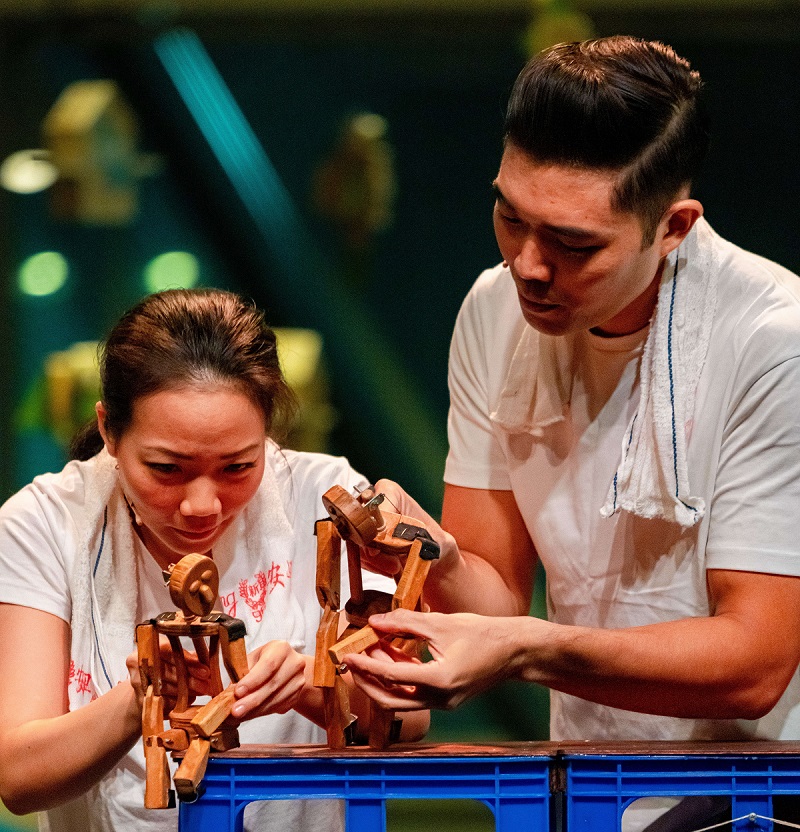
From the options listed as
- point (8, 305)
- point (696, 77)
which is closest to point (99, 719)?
point (696, 77)

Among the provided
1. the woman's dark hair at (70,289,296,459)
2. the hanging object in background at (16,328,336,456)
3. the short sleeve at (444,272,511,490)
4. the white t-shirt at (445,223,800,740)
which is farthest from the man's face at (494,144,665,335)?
the hanging object in background at (16,328,336,456)

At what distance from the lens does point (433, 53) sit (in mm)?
3551

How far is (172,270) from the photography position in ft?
12.3

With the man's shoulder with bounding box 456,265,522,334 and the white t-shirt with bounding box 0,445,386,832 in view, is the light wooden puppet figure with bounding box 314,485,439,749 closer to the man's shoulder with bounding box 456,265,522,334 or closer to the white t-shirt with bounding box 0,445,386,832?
the white t-shirt with bounding box 0,445,386,832

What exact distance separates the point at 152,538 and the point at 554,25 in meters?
2.40

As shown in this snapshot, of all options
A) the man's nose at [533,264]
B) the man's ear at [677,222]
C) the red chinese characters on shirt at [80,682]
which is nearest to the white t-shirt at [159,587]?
the red chinese characters on shirt at [80,682]

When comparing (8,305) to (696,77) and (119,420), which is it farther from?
(696,77)

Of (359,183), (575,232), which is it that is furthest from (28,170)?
(575,232)

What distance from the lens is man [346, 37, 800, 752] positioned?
1.37 m

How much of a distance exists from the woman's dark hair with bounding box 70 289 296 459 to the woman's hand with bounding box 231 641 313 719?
0.41 meters

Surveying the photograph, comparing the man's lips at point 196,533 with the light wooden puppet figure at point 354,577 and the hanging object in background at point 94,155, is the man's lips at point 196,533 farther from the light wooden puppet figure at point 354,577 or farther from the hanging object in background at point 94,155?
the hanging object in background at point 94,155

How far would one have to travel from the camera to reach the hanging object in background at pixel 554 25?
137 inches

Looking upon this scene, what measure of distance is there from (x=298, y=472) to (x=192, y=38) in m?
2.33

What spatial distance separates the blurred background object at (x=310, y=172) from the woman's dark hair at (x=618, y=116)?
208 cm
